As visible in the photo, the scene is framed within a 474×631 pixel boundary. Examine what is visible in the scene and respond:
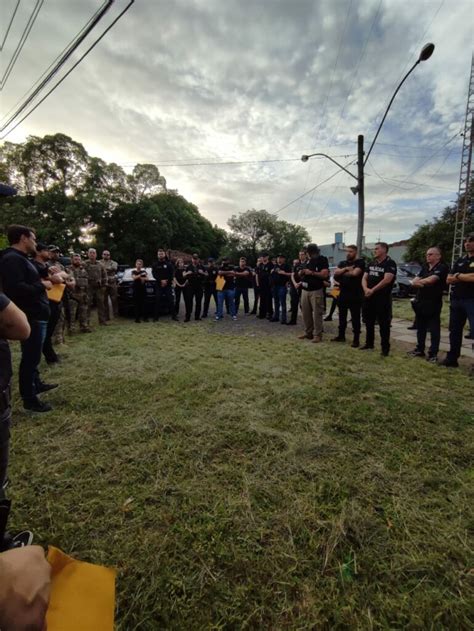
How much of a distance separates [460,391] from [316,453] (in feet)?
8.05

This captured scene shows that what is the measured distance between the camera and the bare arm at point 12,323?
1.47 m

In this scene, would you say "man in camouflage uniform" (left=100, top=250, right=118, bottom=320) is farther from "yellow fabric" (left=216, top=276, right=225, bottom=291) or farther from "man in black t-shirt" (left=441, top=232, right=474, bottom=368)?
"man in black t-shirt" (left=441, top=232, right=474, bottom=368)

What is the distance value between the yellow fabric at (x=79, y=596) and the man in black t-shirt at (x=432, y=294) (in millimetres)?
5202

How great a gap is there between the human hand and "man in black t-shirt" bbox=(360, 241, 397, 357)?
16.9ft

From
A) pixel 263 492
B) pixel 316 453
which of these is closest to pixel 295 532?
pixel 263 492

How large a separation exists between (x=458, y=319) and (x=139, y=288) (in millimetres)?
7327

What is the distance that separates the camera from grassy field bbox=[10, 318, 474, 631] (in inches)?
52.2

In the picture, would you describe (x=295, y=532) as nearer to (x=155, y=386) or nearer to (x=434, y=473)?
(x=434, y=473)

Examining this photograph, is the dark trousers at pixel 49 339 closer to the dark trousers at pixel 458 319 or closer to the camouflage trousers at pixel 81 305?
the camouflage trousers at pixel 81 305

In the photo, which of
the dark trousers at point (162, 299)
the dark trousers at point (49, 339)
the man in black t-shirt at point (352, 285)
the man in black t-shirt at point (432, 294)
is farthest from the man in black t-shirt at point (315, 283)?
the dark trousers at point (49, 339)

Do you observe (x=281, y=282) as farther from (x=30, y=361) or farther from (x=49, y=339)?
(x=30, y=361)

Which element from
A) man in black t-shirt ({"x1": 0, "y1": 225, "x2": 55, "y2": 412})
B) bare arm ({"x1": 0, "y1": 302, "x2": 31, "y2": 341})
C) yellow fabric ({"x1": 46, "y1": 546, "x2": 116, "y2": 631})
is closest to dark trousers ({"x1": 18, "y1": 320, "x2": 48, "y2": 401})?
man in black t-shirt ({"x1": 0, "y1": 225, "x2": 55, "y2": 412})

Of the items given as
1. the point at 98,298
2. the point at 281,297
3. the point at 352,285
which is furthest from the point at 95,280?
the point at 352,285

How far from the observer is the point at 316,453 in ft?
7.85
